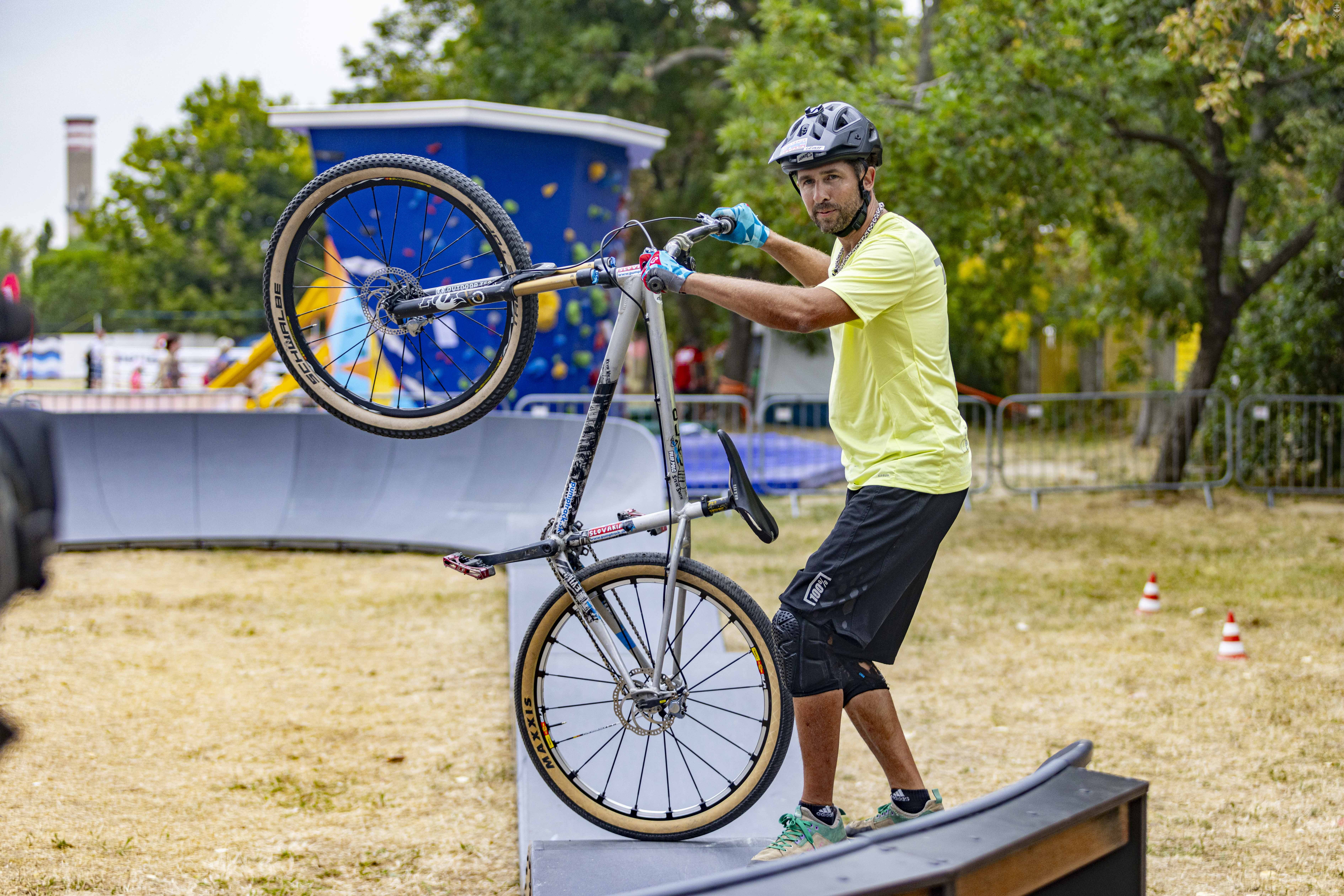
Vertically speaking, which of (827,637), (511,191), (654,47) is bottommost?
(827,637)

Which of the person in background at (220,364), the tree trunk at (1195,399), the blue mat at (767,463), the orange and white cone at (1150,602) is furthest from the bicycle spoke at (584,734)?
the tree trunk at (1195,399)

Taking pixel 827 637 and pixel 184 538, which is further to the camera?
pixel 184 538

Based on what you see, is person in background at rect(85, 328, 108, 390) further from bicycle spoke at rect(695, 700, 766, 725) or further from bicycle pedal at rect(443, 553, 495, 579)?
bicycle pedal at rect(443, 553, 495, 579)

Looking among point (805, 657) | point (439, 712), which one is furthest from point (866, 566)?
point (439, 712)

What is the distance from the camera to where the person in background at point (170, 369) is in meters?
23.2

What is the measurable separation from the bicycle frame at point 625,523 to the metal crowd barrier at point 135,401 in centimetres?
527

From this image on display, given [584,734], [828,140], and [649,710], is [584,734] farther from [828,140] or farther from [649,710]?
[828,140]

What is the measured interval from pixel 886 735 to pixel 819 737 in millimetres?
290

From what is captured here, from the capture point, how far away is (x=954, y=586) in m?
9.77

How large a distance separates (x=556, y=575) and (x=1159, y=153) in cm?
1365

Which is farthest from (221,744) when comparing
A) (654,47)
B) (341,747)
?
(654,47)

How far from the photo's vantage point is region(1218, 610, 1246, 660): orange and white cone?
7.20 metres

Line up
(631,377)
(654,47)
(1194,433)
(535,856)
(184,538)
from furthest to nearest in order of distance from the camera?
(631,377), (654,47), (1194,433), (184,538), (535,856)

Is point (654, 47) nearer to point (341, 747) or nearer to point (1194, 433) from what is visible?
point (1194, 433)
